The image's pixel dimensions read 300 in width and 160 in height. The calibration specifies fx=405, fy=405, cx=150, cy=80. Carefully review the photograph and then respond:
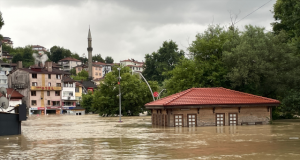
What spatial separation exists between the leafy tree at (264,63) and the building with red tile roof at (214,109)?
486cm

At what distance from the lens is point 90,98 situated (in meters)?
103

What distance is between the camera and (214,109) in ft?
121

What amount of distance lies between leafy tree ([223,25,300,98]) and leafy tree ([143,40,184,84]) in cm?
7198

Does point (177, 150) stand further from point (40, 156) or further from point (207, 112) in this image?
point (207, 112)

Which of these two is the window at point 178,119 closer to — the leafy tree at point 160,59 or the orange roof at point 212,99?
the orange roof at point 212,99

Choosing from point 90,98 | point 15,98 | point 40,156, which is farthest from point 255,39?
point 15,98

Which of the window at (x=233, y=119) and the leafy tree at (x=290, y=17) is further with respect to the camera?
the leafy tree at (x=290, y=17)

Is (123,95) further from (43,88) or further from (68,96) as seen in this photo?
(68,96)

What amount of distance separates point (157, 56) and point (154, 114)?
7712 centimetres

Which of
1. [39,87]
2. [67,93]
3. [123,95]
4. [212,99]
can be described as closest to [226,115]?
[212,99]

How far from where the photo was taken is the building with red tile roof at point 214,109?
36.3 meters

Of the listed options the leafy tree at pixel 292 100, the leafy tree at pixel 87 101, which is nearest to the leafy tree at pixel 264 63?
the leafy tree at pixel 292 100

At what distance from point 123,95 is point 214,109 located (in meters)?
42.4

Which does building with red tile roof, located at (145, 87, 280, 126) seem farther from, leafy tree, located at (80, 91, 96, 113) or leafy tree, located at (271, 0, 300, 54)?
leafy tree, located at (80, 91, 96, 113)
